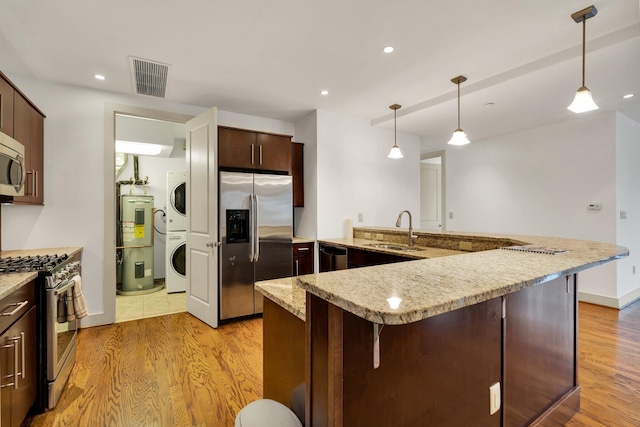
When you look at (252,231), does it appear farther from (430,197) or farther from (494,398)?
(430,197)

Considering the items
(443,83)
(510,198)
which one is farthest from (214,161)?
(510,198)

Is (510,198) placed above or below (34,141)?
below

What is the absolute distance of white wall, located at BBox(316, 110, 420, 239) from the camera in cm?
403

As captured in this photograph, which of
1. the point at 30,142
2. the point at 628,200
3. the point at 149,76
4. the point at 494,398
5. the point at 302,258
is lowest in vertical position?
the point at 494,398

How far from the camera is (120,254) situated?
4.58m

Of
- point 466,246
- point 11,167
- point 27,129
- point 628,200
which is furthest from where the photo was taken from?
point 628,200

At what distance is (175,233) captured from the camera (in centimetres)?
462

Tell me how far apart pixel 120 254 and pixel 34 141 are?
227 cm

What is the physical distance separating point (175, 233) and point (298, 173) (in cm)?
214

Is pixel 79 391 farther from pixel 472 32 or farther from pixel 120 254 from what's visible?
pixel 472 32

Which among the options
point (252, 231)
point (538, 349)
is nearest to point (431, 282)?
point (538, 349)

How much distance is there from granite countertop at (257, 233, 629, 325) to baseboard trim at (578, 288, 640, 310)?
309 centimetres

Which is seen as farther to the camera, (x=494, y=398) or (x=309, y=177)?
(x=309, y=177)

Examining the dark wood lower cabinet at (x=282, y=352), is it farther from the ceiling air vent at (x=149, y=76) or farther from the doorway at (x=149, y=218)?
the doorway at (x=149, y=218)
